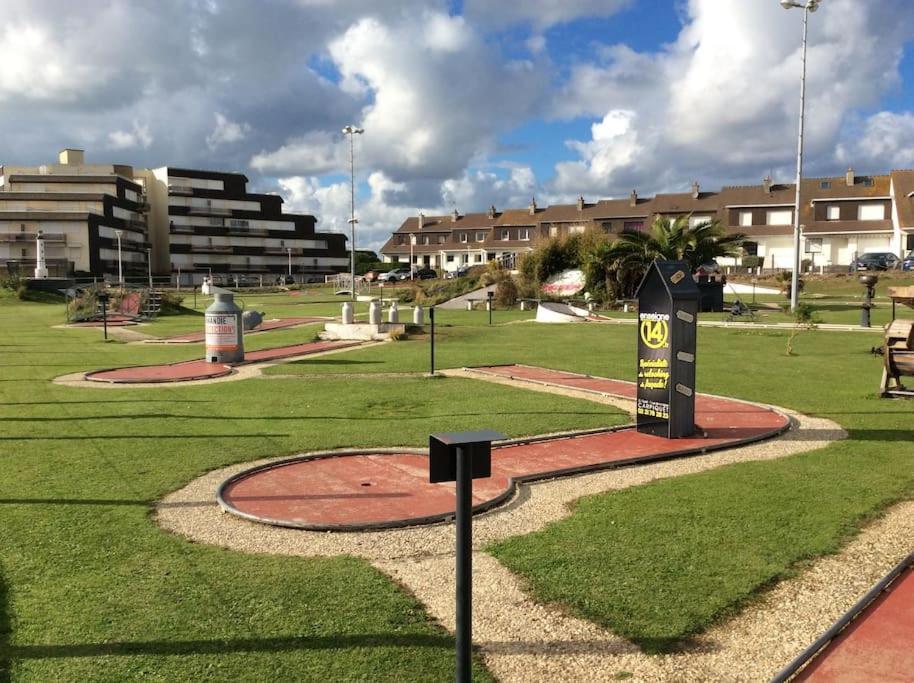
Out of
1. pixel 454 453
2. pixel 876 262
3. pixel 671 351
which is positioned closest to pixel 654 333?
pixel 671 351

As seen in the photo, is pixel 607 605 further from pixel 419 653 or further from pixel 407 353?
pixel 407 353

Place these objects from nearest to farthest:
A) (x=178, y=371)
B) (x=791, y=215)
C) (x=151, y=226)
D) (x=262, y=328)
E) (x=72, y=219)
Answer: (x=178, y=371)
(x=262, y=328)
(x=791, y=215)
(x=72, y=219)
(x=151, y=226)

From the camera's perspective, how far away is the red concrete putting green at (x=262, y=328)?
77.8 feet

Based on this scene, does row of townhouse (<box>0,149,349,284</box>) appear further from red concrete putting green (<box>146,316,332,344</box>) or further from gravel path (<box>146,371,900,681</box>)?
gravel path (<box>146,371,900,681</box>)

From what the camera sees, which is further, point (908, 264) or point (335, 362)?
point (908, 264)

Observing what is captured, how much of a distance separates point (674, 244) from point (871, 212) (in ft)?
112

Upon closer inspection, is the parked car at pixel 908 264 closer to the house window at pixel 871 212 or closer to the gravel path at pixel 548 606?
the house window at pixel 871 212

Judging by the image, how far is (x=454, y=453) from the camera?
136 inches

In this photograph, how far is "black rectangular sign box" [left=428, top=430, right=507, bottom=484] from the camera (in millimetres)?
3350

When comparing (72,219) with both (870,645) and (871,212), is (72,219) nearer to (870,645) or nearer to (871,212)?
(871,212)

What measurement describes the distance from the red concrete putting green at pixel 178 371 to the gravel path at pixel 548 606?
26.3 ft

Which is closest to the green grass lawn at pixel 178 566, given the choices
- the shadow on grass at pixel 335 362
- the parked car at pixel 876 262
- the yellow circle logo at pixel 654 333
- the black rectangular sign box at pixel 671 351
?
the black rectangular sign box at pixel 671 351

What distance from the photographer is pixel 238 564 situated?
529 centimetres

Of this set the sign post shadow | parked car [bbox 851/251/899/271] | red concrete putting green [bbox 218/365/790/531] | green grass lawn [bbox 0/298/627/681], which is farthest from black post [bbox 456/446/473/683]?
parked car [bbox 851/251/899/271]
